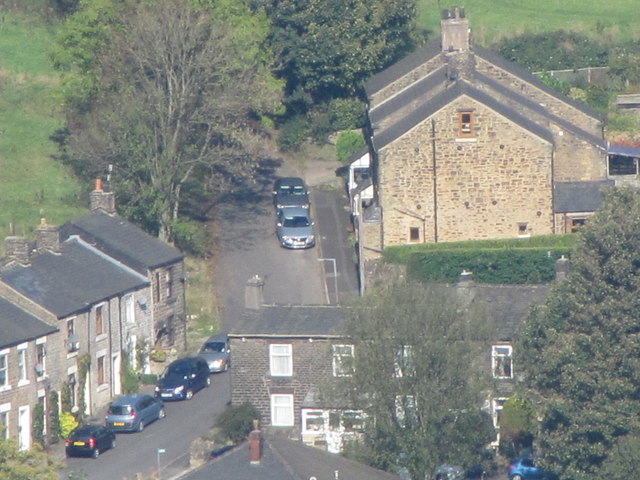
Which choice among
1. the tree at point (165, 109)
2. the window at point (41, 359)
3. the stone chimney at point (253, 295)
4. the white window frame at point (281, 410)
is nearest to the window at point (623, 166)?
the tree at point (165, 109)

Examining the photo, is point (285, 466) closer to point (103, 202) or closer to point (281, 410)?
point (281, 410)

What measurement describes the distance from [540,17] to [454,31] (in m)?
25.5

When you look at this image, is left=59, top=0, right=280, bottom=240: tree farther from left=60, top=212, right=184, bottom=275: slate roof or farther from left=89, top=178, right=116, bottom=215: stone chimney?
left=60, top=212, right=184, bottom=275: slate roof

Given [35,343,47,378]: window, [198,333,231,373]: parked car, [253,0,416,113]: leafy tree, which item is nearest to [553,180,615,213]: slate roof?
[198,333,231,373]: parked car

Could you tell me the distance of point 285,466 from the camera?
4378 cm

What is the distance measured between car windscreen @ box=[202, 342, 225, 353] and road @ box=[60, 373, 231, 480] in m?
1.57

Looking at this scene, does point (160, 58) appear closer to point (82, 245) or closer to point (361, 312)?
point (82, 245)

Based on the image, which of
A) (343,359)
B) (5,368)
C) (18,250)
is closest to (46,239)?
(18,250)

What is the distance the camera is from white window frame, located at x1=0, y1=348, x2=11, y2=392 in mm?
54312

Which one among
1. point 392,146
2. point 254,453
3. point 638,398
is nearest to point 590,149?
point 392,146

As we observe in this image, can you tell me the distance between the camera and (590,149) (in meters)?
72.0

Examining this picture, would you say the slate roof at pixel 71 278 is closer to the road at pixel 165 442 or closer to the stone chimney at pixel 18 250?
the stone chimney at pixel 18 250

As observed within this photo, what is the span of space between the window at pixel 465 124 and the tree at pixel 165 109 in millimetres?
10221

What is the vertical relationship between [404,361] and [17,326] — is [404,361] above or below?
below
